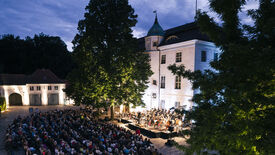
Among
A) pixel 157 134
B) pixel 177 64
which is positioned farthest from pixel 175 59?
pixel 157 134

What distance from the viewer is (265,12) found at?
15.2 feet

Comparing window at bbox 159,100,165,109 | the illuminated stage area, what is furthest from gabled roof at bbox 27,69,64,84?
window at bbox 159,100,165,109

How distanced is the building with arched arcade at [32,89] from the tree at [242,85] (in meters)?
41.7

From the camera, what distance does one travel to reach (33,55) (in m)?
55.3

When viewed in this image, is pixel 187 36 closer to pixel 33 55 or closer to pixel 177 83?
pixel 177 83

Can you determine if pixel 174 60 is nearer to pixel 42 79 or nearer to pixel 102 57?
pixel 102 57

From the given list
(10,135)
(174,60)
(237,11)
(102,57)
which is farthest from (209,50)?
(10,135)

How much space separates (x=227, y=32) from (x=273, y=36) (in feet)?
3.82

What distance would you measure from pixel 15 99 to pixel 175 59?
3750 cm

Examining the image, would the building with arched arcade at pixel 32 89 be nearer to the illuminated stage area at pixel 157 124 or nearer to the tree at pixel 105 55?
the tree at pixel 105 55

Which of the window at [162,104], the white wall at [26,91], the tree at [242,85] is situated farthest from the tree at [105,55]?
the white wall at [26,91]

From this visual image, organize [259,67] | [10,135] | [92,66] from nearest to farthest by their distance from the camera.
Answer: [259,67], [10,135], [92,66]

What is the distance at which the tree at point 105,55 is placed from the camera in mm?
21516

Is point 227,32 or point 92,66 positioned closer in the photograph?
point 227,32
